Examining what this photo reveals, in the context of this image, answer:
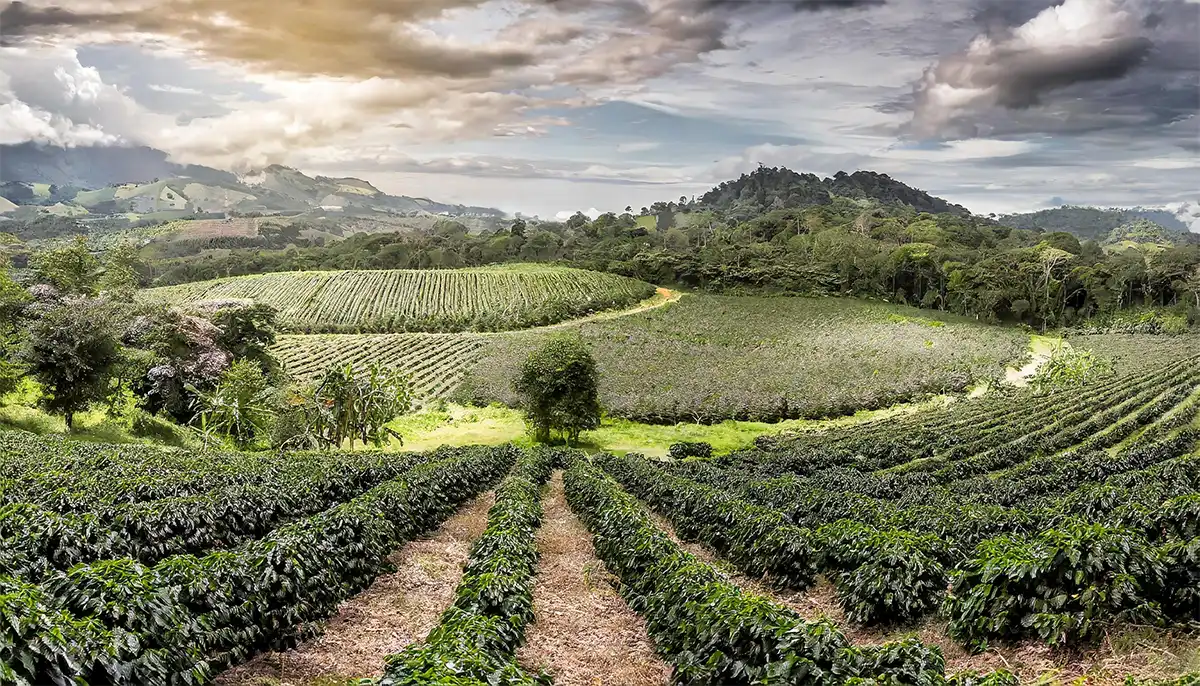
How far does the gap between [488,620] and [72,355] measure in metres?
32.5

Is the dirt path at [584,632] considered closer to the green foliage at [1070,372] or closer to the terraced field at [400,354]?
the terraced field at [400,354]

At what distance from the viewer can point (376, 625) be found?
39.3 feet

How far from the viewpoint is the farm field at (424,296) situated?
99.0 meters

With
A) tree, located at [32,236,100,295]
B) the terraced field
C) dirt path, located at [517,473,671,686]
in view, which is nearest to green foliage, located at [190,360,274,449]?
tree, located at [32,236,100,295]

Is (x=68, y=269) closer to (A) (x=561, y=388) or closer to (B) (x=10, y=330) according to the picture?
(B) (x=10, y=330)

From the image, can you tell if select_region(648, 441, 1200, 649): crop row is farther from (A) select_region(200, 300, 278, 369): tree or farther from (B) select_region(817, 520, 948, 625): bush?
(A) select_region(200, 300, 278, 369): tree

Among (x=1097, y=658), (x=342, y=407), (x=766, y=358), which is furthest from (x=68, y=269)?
(x=766, y=358)

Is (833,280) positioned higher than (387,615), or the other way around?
(833,280)

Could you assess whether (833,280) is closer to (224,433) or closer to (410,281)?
(410,281)

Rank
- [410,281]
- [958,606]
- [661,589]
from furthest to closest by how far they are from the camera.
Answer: [410,281] < [661,589] < [958,606]

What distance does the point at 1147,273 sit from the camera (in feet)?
326

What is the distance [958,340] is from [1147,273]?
3677cm

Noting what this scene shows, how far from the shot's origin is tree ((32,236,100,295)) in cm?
4731

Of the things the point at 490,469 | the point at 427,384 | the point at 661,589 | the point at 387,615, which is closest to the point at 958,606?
the point at 661,589
